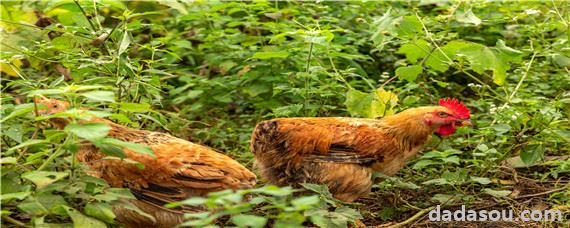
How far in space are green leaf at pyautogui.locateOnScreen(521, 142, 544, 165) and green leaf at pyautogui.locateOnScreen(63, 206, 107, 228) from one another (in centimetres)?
283

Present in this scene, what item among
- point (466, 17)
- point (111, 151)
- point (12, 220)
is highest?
point (466, 17)

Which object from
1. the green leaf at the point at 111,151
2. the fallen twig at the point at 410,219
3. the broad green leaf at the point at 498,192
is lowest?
the fallen twig at the point at 410,219

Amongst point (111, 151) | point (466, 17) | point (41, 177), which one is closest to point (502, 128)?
point (466, 17)

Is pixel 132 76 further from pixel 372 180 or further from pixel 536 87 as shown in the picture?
pixel 536 87

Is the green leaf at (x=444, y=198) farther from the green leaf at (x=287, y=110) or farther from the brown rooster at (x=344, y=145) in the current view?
the green leaf at (x=287, y=110)

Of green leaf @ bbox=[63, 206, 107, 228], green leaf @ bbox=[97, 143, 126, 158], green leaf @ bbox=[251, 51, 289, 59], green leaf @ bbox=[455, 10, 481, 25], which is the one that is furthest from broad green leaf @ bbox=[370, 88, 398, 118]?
green leaf @ bbox=[63, 206, 107, 228]

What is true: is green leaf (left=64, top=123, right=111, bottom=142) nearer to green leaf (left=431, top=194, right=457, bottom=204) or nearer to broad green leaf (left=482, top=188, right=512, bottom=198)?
green leaf (left=431, top=194, right=457, bottom=204)

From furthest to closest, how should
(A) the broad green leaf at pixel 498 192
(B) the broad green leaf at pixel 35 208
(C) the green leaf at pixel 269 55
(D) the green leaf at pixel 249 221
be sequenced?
(C) the green leaf at pixel 269 55, (A) the broad green leaf at pixel 498 192, (B) the broad green leaf at pixel 35 208, (D) the green leaf at pixel 249 221

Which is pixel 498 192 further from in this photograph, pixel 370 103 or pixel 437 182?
pixel 370 103

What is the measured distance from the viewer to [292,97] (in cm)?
620

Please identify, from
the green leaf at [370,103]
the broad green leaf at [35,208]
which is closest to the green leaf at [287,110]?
the green leaf at [370,103]

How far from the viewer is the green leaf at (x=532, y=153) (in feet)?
16.9

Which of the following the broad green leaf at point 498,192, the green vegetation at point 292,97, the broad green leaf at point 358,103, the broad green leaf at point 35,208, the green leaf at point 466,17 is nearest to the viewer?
the broad green leaf at point 35,208

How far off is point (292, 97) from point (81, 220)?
2.84 meters
